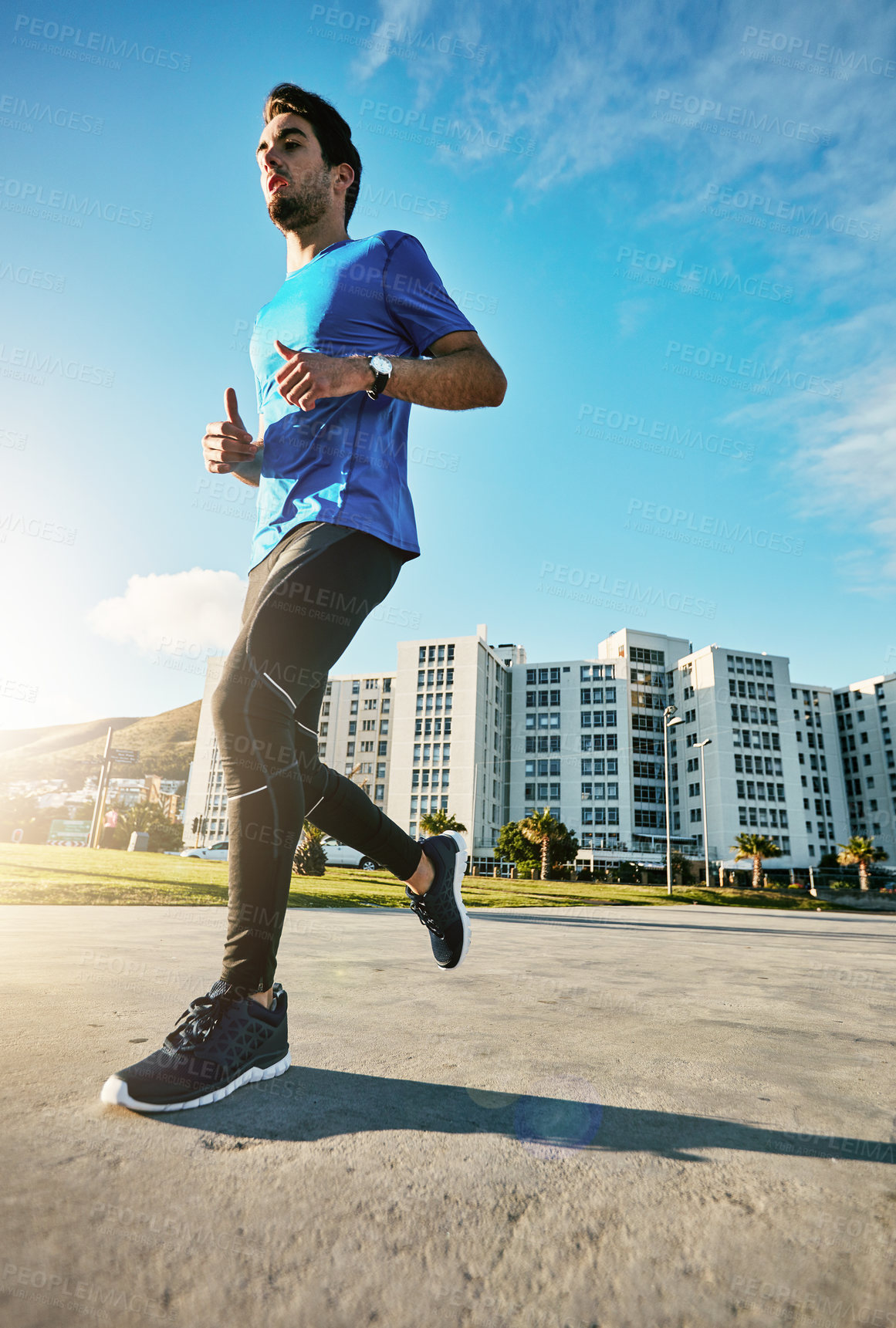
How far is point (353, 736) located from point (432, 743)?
1409 cm

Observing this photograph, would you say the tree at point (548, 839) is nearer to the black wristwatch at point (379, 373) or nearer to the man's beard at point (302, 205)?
the man's beard at point (302, 205)

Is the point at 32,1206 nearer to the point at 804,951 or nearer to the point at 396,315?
the point at 396,315

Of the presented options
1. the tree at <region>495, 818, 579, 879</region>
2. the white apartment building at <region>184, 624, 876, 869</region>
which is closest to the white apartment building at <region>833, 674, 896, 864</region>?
the white apartment building at <region>184, 624, 876, 869</region>

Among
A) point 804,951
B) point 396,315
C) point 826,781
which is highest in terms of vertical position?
point 826,781

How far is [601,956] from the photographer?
4.32 metres

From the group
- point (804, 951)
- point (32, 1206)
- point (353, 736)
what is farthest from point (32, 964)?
point (353, 736)

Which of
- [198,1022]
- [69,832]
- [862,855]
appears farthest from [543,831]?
[69,832]

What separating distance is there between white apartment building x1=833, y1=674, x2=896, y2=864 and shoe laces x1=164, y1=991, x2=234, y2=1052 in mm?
84911

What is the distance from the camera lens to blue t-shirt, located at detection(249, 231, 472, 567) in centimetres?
198

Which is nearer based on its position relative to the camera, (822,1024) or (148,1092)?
(148,1092)

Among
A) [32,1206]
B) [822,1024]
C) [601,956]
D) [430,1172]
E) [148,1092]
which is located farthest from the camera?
[601,956]

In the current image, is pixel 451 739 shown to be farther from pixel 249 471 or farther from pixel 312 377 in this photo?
pixel 312 377

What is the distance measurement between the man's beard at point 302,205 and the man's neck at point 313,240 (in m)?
0.02

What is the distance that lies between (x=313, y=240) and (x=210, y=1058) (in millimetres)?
2414
